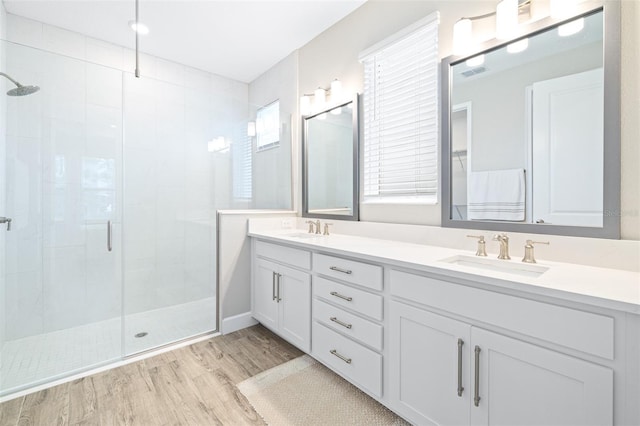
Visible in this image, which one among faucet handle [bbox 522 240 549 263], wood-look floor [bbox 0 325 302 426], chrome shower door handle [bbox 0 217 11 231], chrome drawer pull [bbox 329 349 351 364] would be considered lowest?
wood-look floor [bbox 0 325 302 426]

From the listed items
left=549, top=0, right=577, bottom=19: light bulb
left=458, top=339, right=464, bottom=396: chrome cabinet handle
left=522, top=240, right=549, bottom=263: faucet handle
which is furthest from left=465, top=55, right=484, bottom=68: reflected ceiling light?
→ left=458, top=339, right=464, bottom=396: chrome cabinet handle

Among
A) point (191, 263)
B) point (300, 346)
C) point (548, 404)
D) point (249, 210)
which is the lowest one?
point (300, 346)

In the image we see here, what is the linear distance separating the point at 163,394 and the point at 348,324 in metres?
1.15

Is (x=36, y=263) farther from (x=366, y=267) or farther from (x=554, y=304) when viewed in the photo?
(x=554, y=304)

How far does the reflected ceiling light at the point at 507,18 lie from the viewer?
1.45m

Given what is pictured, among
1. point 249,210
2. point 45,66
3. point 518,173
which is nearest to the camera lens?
point 518,173

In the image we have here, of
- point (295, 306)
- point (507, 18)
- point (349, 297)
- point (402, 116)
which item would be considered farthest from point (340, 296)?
point (507, 18)

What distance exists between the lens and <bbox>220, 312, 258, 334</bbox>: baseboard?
2.50 m

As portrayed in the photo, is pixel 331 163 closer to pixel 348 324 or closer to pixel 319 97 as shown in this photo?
pixel 319 97

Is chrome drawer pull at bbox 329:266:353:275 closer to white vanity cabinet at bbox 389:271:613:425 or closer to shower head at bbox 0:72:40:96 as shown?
white vanity cabinet at bbox 389:271:613:425

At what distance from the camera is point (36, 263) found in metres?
2.00

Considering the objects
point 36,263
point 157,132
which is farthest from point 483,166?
point 36,263

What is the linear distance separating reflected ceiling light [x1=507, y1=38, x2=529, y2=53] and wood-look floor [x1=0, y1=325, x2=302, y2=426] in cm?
227

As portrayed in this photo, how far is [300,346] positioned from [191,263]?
1235 millimetres
